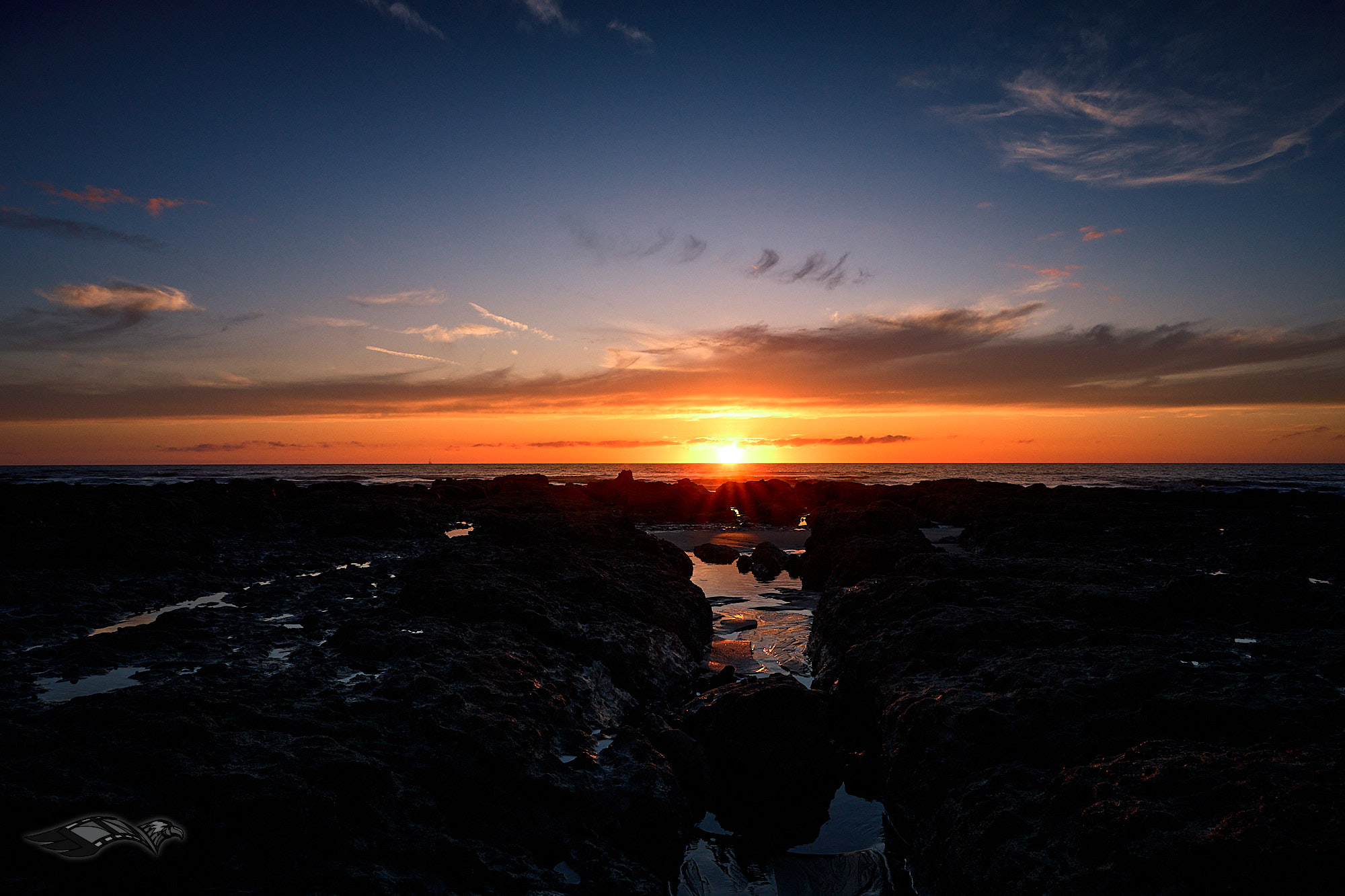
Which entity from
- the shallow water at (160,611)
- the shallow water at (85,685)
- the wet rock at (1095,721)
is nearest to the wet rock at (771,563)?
the wet rock at (1095,721)

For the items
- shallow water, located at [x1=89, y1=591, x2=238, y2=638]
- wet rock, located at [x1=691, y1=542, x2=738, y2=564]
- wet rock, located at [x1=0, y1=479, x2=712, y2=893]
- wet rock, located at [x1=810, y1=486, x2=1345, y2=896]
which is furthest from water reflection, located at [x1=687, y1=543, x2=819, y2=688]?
shallow water, located at [x1=89, y1=591, x2=238, y2=638]

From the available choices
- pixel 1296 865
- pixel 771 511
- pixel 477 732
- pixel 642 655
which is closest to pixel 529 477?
pixel 771 511

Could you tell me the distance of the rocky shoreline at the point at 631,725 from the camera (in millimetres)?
3621

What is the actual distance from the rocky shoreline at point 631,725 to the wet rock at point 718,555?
878cm

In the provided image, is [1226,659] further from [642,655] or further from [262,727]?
[262,727]

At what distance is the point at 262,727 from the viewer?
4.82 metres

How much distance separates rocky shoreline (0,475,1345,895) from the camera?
3.62 metres

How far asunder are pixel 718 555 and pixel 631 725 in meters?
14.3

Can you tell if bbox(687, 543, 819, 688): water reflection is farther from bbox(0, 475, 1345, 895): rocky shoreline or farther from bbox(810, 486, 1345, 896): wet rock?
bbox(810, 486, 1345, 896): wet rock

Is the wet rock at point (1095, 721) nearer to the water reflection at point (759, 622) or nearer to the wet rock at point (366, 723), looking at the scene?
the water reflection at point (759, 622)

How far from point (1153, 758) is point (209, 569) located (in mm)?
15621

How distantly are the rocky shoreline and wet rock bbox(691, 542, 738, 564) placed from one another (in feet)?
28.8

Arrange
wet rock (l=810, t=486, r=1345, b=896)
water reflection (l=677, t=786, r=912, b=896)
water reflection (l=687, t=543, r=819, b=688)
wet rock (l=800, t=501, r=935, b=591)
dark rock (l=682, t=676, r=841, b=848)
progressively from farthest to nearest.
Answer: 1. wet rock (l=800, t=501, r=935, b=591)
2. water reflection (l=687, t=543, r=819, b=688)
3. dark rock (l=682, t=676, r=841, b=848)
4. water reflection (l=677, t=786, r=912, b=896)
5. wet rock (l=810, t=486, r=1345, b=896)

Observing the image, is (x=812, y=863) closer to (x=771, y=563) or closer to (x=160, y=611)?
(x=160, y=611)
